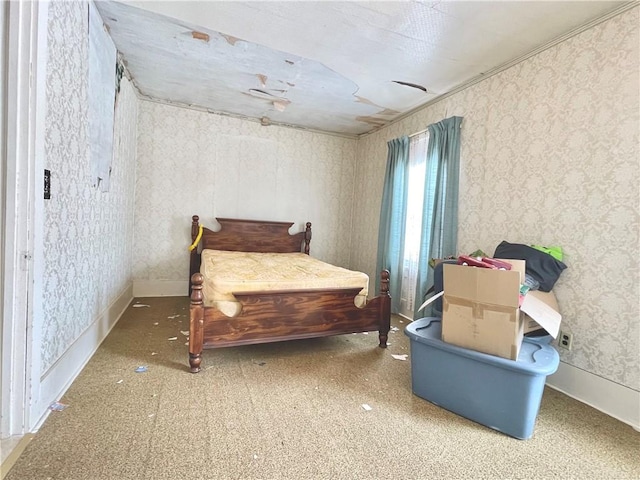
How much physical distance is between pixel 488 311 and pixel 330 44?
2239mm

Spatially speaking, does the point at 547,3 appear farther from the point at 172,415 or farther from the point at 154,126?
the point at 154,126

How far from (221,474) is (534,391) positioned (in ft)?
4.99

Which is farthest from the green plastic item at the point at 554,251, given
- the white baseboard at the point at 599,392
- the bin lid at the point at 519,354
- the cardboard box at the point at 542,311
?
the white baseboard at the point at 599,392

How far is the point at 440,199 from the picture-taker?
312 centimetres

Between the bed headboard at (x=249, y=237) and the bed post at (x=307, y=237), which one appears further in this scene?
the bed post at (x=307, y=237)

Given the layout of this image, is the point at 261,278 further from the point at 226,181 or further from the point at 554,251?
the point at 226,181

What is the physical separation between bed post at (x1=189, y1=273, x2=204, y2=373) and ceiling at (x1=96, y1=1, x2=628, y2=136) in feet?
6.16

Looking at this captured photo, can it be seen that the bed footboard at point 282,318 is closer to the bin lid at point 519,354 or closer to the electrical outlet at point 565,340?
the bin lid at point 519,354

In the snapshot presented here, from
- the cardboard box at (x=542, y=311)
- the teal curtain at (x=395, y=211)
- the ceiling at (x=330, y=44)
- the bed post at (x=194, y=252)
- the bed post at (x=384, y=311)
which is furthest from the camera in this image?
the bed post at (x=194, y=252)

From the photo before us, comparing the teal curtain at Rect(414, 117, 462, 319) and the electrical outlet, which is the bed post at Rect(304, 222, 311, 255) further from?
the electrical outlet

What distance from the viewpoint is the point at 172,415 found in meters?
1.61

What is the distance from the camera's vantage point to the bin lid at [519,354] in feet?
5.06

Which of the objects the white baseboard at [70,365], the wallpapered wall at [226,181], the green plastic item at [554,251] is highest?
the wallpapered wall at [226,181]

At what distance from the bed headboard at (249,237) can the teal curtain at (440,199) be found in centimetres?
182
